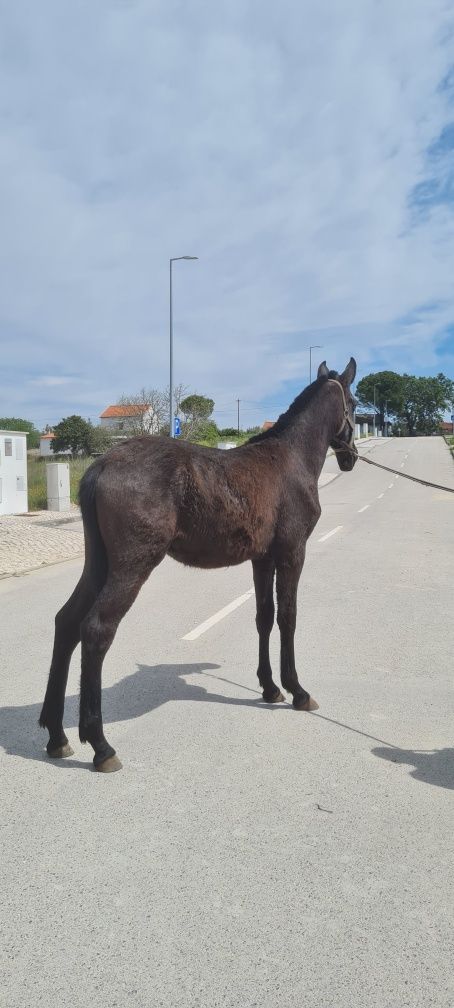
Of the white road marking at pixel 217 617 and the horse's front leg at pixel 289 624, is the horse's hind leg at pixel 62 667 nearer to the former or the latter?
the horse's front leg at pixel 289 624

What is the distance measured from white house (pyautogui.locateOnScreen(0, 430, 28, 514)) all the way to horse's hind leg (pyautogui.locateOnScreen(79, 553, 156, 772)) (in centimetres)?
1404

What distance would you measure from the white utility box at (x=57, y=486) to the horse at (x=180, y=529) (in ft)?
48.3

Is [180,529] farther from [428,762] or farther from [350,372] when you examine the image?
[350,372]

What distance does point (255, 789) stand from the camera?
3207 millimetres

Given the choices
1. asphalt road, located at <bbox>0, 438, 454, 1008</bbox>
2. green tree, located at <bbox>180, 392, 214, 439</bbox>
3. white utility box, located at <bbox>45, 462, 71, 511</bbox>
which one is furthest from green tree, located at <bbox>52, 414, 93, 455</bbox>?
asphalt road, located at <bbox>0, 438, 454, 1008</bbox>

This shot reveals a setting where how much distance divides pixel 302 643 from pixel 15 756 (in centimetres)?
283

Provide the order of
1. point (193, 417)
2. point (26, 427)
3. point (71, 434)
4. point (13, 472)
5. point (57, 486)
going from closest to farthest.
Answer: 1. point (13, 472)
2. point (57, 486)
3. point (193, 417)
4. point (71, 434)
5. point (26, 427)

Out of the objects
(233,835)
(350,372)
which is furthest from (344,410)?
(233,835)

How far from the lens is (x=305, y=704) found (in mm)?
4242

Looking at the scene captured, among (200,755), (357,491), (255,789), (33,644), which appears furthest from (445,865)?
(357,491)

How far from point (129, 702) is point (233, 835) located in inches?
67.6

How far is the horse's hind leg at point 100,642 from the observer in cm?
335

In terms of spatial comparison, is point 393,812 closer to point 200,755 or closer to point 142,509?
point 200,755

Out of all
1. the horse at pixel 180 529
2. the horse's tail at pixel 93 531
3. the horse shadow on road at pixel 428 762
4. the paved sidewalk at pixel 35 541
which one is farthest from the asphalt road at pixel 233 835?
the paved sidewalk at pixel 35 541
